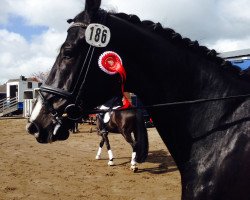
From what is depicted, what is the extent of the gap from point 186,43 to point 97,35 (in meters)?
0.75

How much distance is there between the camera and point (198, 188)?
244 centimetres

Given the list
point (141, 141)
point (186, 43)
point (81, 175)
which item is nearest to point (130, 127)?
point (141, 141)

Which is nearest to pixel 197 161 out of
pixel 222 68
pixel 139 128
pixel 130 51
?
pixel 222 68

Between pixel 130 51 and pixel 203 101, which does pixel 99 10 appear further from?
pixel 203 101

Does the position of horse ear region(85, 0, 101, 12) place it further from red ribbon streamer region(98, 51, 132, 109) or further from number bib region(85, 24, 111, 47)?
red ribbon streamer region(98, 51, 132, 109)

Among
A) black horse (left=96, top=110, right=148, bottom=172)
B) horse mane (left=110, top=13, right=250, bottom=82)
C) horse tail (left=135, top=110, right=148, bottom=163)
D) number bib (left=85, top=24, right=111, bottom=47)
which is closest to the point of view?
number bib (left=85, top=24, right=111, bottom=47)

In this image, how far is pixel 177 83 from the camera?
271 centimetres

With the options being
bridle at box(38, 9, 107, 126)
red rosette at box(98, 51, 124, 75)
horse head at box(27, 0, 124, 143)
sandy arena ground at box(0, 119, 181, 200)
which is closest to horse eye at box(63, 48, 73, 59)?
horse head at box(27, 0, 124, 143)

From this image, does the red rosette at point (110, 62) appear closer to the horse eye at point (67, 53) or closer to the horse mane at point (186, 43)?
the horse eye at point (67, 53)

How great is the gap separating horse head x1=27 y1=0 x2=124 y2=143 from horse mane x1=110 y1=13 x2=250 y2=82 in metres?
0.27

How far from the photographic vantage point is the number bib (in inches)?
104

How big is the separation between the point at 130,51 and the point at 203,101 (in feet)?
2.30

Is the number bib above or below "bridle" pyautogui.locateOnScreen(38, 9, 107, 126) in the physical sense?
above

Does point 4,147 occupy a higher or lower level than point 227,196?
lower
